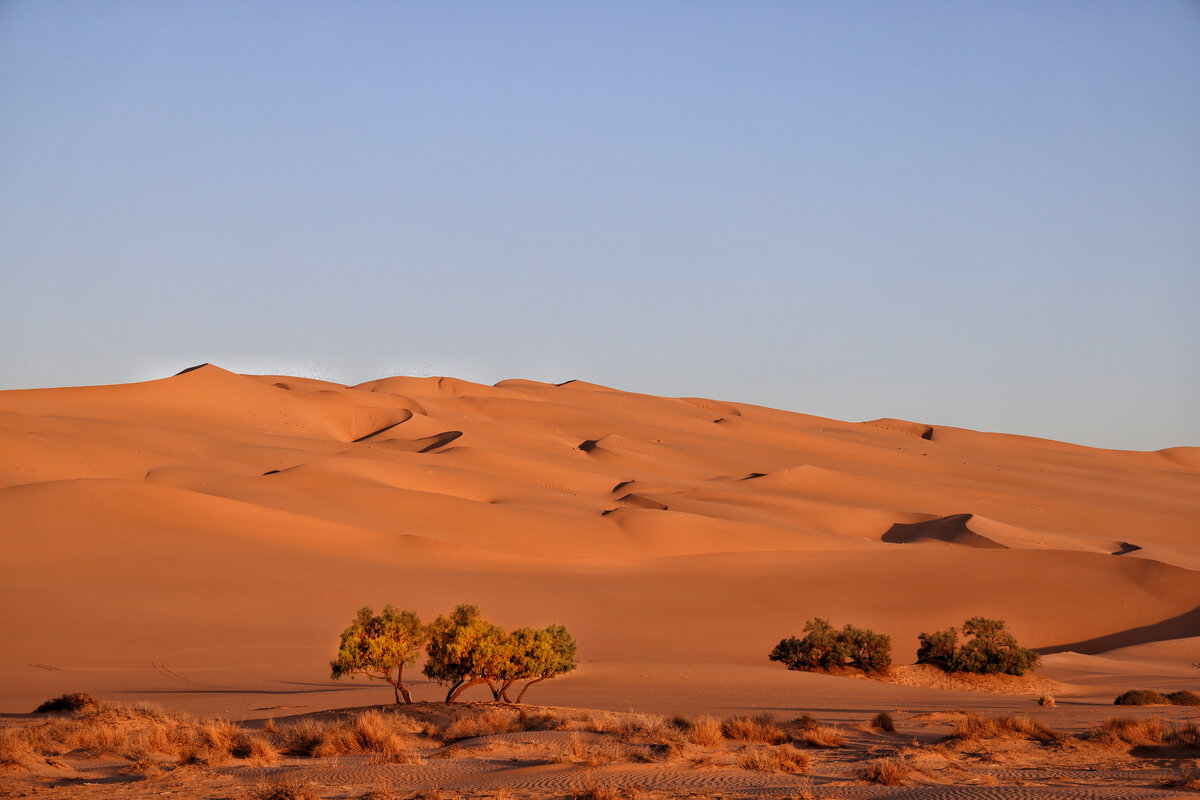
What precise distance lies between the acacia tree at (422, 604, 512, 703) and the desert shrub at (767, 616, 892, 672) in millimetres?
7934

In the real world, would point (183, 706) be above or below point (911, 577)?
below

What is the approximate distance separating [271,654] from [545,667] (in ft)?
26.4

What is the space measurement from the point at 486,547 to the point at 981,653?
17041 millimetres

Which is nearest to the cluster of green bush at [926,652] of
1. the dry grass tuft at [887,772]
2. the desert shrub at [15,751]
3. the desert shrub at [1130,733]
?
the desert shrub at [1130,733]

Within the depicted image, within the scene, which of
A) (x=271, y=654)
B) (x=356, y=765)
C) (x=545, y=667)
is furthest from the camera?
(x=271, y=654)

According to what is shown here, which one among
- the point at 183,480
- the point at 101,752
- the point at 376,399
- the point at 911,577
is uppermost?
the point at 376,399

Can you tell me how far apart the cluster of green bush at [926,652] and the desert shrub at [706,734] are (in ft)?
30.8

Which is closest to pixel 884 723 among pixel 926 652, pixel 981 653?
pixel 981 653

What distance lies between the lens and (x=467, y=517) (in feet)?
122

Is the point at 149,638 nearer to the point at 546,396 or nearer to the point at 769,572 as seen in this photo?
the point at 769,572

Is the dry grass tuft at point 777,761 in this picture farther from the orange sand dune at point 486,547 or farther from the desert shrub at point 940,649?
the desert shrub at point 940,649

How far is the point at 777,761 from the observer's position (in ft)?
37.3

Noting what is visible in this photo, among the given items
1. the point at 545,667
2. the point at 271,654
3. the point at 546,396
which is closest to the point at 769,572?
the point at 271,654

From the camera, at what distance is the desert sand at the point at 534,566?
19.2 meters
